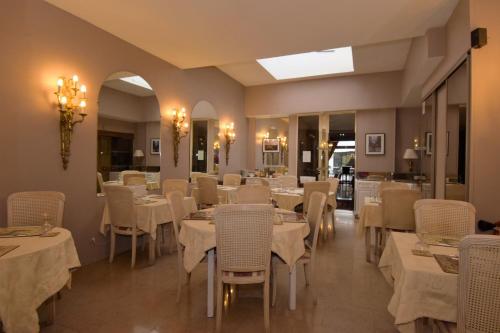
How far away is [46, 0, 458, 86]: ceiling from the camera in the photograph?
11.1 ft

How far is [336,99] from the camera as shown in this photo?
25.2 feet

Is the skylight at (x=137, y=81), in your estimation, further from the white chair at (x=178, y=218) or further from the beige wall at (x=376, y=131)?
the beige wall at (x=376, y=131)

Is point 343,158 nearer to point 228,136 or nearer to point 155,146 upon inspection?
point 228,136

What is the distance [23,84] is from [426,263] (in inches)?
161

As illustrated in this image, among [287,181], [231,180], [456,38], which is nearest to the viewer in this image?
[456,38]

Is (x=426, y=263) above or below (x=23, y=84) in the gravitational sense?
below

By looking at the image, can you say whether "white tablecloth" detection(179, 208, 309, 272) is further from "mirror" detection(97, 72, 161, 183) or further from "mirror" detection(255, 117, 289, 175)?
"mirror" detection(255, 117, 289, 175)

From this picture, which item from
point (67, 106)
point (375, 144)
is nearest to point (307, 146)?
Result: point (375, 144)

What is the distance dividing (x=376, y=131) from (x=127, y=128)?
5.91 m

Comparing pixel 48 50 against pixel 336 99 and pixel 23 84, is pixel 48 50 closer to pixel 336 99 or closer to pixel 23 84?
pixel 23 84

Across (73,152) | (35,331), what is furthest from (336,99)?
(35,331)

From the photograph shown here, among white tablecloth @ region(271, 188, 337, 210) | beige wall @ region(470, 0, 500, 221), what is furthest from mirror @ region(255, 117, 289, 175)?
beige wall @ region(470, 0, 500, 221)

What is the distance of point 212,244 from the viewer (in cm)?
247

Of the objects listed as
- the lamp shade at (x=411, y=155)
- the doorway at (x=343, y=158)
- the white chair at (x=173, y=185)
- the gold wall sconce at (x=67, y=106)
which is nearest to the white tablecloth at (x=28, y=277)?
the gold wall sconce at (x=67, y=106)
